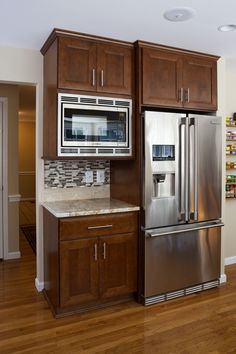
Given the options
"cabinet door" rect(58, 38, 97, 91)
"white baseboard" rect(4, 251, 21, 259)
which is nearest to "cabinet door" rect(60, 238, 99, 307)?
"cabinet door" rect(58, 38, 97, 91)

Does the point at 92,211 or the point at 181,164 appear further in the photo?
the point at 181,164

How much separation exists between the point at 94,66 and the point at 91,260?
172 centimetres

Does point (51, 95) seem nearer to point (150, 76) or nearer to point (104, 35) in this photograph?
point (104, 35)

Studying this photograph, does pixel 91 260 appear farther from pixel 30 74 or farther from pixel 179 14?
pixel 179 14

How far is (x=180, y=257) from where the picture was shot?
3.10 meters

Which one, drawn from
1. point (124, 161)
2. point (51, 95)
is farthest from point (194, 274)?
point (51, 95)

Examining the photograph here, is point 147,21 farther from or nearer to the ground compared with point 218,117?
farther from the ground

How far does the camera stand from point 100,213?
276 centimetres

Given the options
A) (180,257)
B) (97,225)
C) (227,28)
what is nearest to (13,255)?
(97,225)

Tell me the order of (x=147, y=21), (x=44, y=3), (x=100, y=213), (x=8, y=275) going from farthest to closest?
(x=8, y=275), (x=100, y=213), (x=147, y=21), (x=44, y=3)

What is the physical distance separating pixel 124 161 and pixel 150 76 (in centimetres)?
86

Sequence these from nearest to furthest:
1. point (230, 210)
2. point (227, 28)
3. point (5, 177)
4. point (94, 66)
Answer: point (227, 28), point (94, 66), point (230, 210), point (5, 177)

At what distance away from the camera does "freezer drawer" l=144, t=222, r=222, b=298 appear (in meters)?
2.96

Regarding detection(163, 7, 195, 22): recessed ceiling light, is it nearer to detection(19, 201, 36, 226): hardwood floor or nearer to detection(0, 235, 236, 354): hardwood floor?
detection(0, 235, 236, 354): hardwood floor
